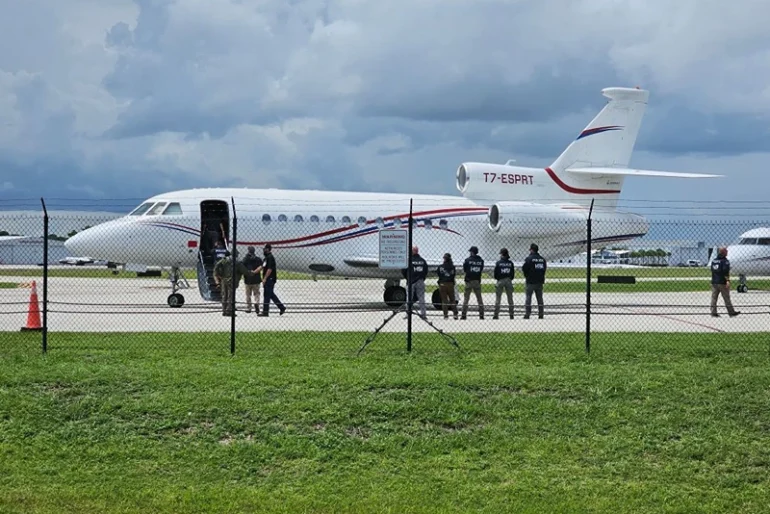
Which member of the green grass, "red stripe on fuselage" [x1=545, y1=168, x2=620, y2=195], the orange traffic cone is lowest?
the green grass

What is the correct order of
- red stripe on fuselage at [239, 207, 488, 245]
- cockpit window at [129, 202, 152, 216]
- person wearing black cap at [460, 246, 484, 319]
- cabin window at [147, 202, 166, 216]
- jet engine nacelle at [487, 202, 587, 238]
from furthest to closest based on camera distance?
1. jet engine nacelle at [487, 202, 587, 238]
2. red stripe on fuselage at [239, 207, 488, 245]
3. cockpit window at [129, 202, 152, 216]
4. cabin window at [147, 202, 166, 216]
5. person wearing black cap at [460, 246, 484, 319]

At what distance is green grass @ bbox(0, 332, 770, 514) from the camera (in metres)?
8.55

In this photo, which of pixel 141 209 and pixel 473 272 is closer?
pixel 473 272

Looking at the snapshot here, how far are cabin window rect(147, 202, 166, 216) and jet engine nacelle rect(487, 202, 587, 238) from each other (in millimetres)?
9875

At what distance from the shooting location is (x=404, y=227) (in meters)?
29.5

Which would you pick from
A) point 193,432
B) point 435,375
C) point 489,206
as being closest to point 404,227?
point 489,206

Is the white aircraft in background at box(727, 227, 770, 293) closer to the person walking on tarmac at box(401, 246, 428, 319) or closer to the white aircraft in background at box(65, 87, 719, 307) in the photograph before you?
the white aircraft in background at box(65, 87, 719, 307)

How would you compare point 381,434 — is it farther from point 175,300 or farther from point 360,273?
point 360,273

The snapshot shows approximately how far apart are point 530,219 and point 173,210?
34.9 feet

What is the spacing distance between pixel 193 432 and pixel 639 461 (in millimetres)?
4519

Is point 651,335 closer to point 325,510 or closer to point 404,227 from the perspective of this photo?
point 325,510

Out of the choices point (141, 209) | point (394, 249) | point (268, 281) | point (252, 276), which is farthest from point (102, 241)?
point (394, 249)

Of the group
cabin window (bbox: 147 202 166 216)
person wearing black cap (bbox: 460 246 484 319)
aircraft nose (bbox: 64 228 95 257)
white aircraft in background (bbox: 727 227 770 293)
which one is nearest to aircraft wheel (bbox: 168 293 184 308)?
cabin window (bbox: 147 202 166 216)

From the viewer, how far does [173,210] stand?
88.2 feet
